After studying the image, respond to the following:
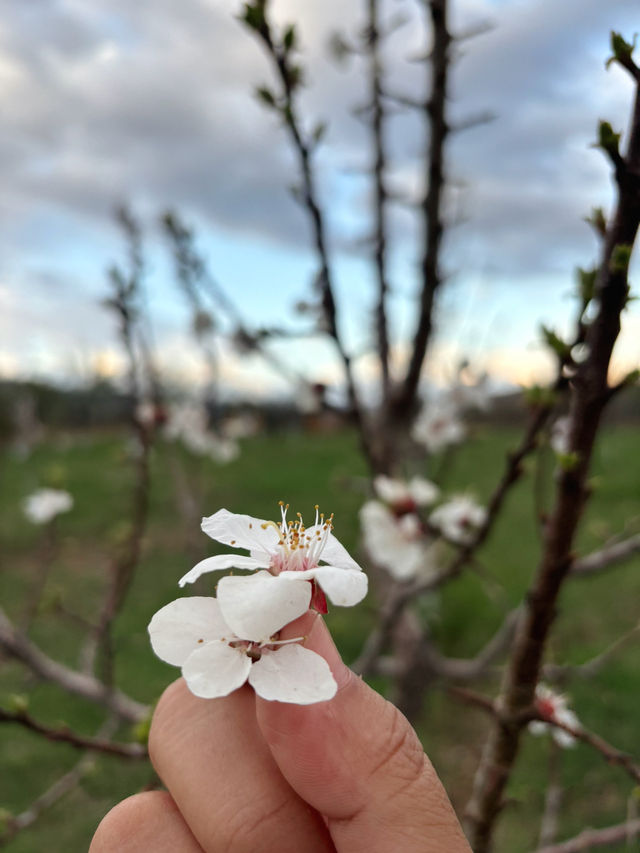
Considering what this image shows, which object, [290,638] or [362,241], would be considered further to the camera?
[362,241]

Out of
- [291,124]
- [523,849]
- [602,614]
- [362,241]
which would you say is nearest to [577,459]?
[291,124]

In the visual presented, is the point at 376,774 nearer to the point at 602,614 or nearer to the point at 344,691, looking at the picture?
the point at 344,691

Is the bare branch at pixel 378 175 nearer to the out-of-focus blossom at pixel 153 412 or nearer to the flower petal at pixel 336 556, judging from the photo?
the out-of-focus blossom at pixel 153 412

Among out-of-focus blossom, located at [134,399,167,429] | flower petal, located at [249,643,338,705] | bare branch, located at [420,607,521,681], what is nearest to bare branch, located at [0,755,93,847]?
flower petal, located at [249,643,338,705]

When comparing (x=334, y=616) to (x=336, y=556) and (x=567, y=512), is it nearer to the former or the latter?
(x=567, y=512)

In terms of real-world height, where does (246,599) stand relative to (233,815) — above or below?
above

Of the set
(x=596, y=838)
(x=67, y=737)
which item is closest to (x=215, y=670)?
(x=67, y=737)
